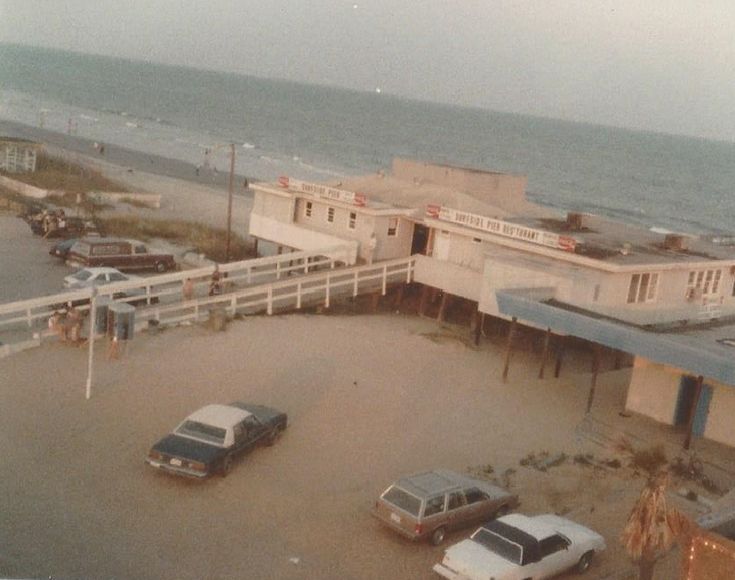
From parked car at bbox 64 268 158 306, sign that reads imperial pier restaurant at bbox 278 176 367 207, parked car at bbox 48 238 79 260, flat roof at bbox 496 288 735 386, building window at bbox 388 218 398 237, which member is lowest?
parked car at bbox 48 238 79 260

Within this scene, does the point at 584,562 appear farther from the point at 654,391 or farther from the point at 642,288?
the point at 642,288

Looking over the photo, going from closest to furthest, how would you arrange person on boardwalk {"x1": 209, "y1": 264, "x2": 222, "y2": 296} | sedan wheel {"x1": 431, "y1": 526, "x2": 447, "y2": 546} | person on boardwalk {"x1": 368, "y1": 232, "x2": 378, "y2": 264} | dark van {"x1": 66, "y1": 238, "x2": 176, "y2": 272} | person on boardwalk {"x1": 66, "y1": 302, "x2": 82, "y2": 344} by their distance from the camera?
sedan wheel {"x1": 431, "y1": 526, "x2": 447, "y2": 546}, person on boardwalk {"x1": 66, "y1": 302, "x2": 82, "y2": 344}, person on boardwalk {"x1": 209, "y1": 264, "x2": 222, "y2": 296}, person on boardwalk {"x1": 368, "y1": 232, "x2": 378, "y2": 264}, dark van {"x1": 66, "y1": 238, "x2": 176, "y2": 272}

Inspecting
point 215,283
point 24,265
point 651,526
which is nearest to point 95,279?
point 215,283

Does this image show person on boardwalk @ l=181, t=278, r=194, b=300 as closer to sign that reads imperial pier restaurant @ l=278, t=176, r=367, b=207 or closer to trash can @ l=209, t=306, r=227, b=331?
trash can @ l=209, t=306, r=227, b=331

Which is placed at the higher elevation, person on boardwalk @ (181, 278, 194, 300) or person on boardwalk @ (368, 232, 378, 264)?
person on boardwalk @ (368, 232, 378, 264)

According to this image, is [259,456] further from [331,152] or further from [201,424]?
[331,152]

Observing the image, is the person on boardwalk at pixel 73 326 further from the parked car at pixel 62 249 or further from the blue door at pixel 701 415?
the blue door at pixel 701 415

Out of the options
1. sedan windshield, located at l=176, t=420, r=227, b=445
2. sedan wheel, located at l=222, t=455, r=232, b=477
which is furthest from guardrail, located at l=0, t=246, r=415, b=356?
sedan wheel, located at l=222, t=455, r=232, b=477
